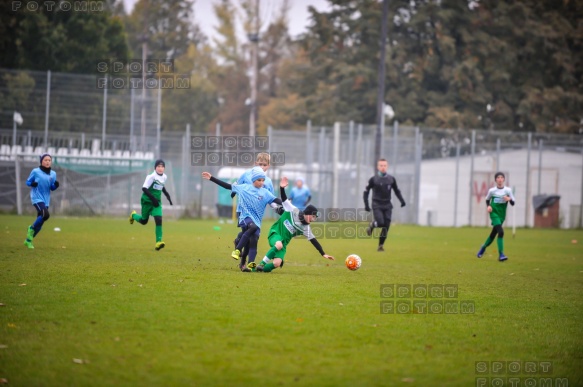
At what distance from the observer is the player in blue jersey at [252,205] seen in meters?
14.1

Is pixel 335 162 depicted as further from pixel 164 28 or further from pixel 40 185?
pixel 164 28

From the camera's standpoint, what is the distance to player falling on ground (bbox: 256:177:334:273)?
13.8 m

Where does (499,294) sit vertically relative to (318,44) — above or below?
below

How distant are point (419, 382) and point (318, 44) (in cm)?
5235

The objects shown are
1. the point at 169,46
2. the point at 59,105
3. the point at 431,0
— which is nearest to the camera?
the point at 59,105

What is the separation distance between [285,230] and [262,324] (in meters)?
5.30

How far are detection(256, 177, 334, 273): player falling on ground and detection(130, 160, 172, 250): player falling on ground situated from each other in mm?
4351

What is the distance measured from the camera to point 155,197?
18.2 meters

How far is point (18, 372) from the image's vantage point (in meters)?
6.80

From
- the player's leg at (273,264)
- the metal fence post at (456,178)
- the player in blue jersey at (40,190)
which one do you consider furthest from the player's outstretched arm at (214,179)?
the metal fence post at (456,178)

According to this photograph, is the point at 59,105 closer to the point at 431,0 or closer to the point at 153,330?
the point at 431,0

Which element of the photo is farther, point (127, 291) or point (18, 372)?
point (127, 291)

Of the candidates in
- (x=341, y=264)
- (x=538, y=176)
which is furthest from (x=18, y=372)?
(x=538, y=176)

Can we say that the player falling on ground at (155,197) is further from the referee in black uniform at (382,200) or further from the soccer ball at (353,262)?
the referee in black uniform at (382,200)
